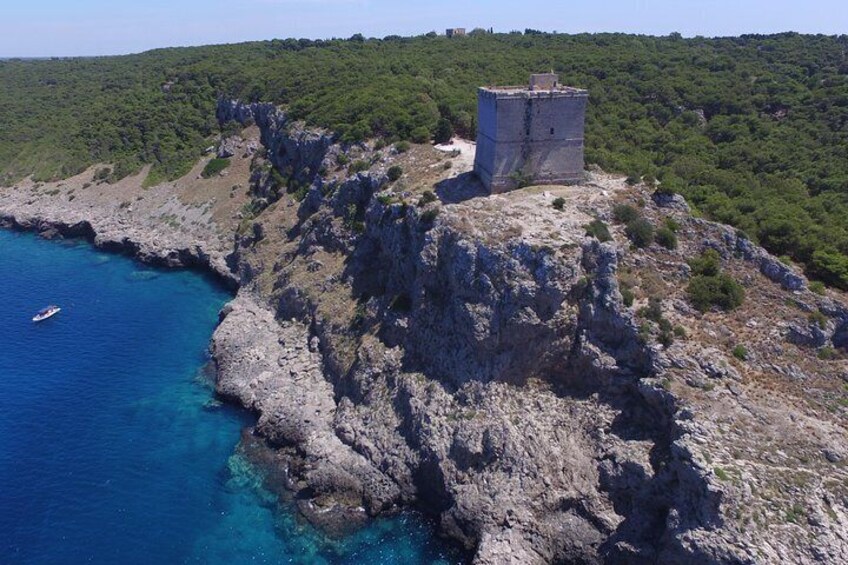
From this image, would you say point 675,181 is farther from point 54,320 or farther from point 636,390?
point 54,320

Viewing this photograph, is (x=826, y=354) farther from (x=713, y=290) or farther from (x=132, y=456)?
(x=132, y=456)

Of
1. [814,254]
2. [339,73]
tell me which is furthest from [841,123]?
[339,73]

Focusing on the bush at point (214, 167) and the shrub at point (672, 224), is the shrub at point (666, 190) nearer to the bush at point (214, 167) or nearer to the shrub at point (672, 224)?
the shrub at point (672, 224)

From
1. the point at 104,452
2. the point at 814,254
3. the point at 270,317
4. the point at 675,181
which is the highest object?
the point at 675,181

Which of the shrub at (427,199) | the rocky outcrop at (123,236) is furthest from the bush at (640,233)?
the rocky outcrop at (123,236)

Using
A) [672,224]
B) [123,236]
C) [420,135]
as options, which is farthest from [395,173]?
[123,236]

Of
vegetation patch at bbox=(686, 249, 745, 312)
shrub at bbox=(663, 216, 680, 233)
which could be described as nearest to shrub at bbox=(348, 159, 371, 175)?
shrub at bbox=(663, 216, 680, 233)

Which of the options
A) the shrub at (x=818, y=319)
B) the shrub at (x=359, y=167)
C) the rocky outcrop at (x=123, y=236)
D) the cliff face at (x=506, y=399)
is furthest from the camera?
the rocky outcrop at (x=123, y=236)
